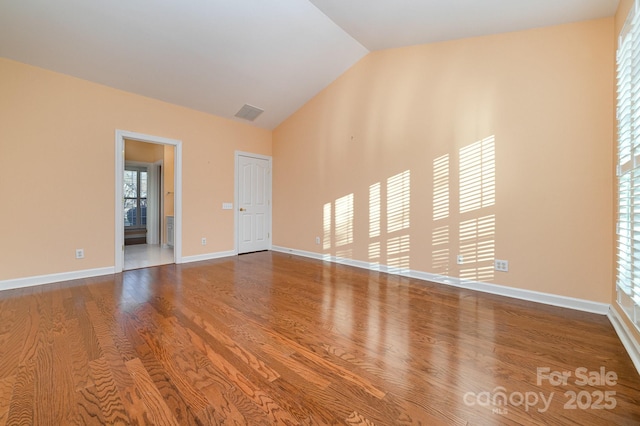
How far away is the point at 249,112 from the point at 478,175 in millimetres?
4044

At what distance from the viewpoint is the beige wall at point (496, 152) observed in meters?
2.42

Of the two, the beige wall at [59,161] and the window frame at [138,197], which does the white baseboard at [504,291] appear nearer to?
the beige wall at [59,161]

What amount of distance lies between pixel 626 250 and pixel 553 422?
4.93 ft

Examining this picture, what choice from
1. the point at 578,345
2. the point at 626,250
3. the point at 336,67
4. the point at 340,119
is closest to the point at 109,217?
the point at 340,119

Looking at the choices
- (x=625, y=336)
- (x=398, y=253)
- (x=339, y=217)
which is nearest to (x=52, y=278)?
(x=339, y=217)

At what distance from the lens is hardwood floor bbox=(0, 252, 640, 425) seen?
1.25 meters

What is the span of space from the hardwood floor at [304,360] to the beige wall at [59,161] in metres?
0.65

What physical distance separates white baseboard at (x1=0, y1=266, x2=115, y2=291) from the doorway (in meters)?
2.16

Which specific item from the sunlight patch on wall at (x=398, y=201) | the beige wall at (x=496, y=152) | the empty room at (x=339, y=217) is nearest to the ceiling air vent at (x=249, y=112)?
the empty room at (x=339, y=217)

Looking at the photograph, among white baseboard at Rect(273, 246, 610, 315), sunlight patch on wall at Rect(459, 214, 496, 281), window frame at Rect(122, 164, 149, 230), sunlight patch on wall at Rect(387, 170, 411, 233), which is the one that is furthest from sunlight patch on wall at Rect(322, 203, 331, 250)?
window frame at Rect(122, 164, 149, 230)

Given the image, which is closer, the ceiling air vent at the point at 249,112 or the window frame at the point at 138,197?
the ceiling air vent at the point at 249,112

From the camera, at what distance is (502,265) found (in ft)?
9.47

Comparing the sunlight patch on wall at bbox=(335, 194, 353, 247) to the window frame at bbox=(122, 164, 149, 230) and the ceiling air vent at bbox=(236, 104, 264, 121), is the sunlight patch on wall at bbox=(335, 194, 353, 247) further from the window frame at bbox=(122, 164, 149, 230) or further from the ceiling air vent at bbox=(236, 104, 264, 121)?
the window frame at bbox=(122, 164, 149, 230)

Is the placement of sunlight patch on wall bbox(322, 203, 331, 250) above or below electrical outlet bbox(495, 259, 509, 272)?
above
